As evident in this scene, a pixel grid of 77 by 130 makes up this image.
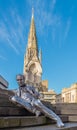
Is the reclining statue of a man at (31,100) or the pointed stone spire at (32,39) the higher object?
the pointed stone spire at (32,39)

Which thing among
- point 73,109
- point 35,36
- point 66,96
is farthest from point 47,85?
point 73,109

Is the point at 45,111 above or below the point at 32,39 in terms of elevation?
below

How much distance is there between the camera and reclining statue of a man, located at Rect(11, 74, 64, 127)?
7913 millimetres

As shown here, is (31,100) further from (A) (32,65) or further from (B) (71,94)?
(A) (32,65)

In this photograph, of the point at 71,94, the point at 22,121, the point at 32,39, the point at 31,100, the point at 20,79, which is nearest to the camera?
the point at 22,121

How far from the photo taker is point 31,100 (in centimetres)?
809

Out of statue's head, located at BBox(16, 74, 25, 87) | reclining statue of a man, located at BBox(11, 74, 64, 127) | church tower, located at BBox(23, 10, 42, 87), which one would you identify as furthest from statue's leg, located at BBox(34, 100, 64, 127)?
church tower, located at BBox(23, 10, 42, 87)

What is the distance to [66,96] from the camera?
85312 mm

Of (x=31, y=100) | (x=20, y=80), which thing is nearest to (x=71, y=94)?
(x=20, y=80)

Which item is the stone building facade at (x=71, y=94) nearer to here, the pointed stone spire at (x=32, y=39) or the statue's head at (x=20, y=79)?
the pointed stone spire at (x=32, y=39)

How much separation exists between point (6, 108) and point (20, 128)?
1142 millimetres

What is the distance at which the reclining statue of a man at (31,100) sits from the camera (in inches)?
312

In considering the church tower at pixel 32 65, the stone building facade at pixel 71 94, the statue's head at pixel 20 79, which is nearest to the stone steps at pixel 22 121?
the statue's head at pixel 20 79

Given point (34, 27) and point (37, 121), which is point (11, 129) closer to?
point (37, 121)
